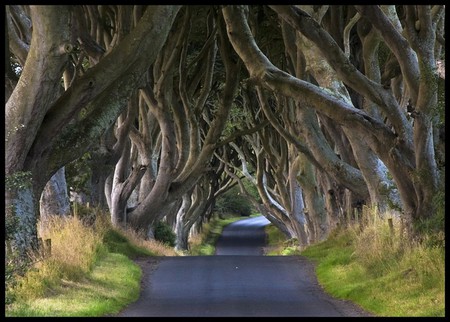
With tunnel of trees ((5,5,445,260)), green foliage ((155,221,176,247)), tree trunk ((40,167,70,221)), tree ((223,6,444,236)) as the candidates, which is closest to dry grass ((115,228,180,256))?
tunnel of trees ((5,5,445,260))

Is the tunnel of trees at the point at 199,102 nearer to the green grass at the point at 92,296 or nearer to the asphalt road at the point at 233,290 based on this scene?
the green grass at the point at 92,296

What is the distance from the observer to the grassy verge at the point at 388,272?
10531 mm

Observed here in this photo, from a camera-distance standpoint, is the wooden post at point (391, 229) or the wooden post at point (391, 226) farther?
the wooden post at point (391, 226)

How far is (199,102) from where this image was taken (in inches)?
953

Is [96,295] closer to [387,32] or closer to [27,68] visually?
[27,68]

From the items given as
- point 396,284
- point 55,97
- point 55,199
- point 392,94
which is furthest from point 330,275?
point 55,199

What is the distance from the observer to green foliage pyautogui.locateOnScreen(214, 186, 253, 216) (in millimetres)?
73500

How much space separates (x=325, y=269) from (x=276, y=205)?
1638 centimetres

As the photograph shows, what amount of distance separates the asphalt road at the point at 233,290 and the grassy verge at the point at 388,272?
0.33 meters

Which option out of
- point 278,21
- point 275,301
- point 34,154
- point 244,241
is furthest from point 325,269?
point 244,241

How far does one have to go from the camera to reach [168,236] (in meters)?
29.9

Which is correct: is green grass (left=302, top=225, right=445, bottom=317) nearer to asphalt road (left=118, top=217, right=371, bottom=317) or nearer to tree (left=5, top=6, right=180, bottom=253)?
asphalt road (left=118, top=217, right=371, bottom=317)

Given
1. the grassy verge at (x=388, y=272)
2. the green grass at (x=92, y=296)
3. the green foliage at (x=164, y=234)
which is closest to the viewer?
the green grass at (x=92, y=296)

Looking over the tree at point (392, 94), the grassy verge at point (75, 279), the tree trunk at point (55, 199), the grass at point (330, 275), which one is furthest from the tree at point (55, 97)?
the tree trunk at point (55, 199)
